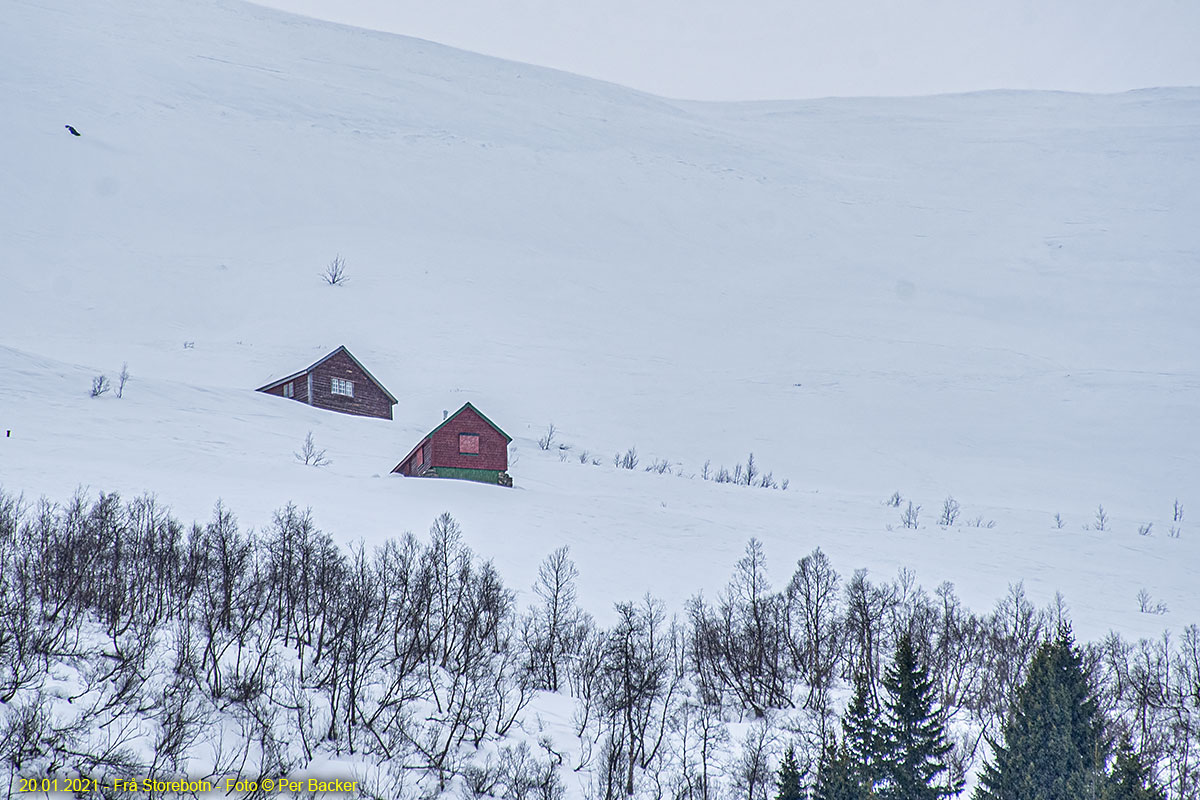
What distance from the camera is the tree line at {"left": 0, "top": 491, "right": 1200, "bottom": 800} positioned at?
18.6 m

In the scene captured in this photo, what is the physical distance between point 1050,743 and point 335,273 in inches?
2959

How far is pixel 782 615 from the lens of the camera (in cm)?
3011

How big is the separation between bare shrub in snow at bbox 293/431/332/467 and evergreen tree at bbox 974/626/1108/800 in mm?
28480

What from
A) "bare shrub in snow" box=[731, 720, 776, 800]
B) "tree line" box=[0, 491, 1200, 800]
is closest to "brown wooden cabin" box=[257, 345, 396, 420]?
"tree line" box=[0, 491, 1200, 800]

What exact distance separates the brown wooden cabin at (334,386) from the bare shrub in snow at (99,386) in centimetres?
1009

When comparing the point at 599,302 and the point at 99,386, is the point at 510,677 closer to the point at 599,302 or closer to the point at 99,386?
the point at 99,386

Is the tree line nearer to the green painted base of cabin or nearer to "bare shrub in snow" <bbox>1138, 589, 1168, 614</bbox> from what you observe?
"bare shrub in snow" <bbox>1138, 589, 1168, 614</bbox>

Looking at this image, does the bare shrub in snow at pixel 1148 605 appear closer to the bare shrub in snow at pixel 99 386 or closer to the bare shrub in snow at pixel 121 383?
the bare shrub in snow at pixel 121 383

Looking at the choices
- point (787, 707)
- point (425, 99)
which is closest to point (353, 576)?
point (787, 707)

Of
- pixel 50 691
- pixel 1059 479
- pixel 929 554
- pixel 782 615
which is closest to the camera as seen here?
pixel 50 691

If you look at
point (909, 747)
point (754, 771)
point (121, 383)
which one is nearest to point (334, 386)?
point (121, 383)

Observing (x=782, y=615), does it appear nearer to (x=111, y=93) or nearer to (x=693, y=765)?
(x=693, y=765)

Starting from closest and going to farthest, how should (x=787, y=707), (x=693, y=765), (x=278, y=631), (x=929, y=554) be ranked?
1. (x=693, y=765)
2. (x=278, y=631)
3. (x=787, y=707)
4. (x=929, y=554)

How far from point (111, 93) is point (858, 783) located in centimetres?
12338
